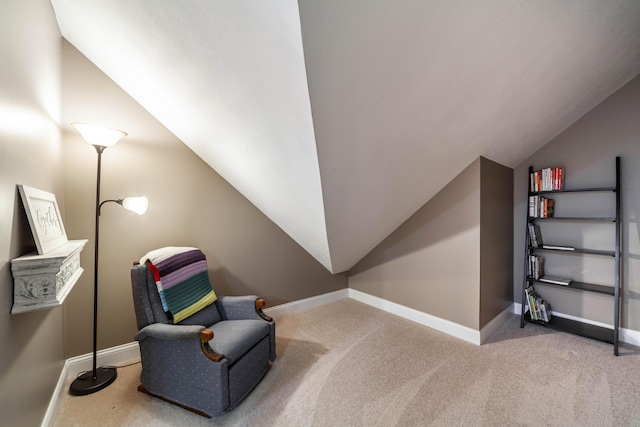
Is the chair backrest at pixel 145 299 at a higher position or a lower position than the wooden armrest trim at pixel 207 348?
higher

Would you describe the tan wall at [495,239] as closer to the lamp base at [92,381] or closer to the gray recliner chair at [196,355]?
the gray recliner chair at [196,355]

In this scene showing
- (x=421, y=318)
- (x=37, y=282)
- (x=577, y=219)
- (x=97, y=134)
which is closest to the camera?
(x=37, y=282)

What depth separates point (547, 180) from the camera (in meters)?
2.72

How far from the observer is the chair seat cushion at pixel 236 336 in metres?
1.69

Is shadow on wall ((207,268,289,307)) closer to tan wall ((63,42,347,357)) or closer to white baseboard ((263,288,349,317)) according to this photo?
tan wall ((63,42,347,357))

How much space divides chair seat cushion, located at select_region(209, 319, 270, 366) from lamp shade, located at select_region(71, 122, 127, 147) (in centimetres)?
151

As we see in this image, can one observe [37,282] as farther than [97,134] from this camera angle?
No

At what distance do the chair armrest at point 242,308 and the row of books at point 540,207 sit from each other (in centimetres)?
284

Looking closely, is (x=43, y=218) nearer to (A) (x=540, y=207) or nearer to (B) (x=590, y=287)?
(A) (x=540, y=207)

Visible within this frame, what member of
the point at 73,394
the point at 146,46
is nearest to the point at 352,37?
the point at 146,46

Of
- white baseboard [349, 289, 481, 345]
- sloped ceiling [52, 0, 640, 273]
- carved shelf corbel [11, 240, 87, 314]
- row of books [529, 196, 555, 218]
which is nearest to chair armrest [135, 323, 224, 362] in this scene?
carved shelf corbel [11, 240, 87, 314]

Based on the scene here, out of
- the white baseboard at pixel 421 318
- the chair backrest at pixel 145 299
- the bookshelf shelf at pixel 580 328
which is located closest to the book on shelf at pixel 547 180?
the bookshelf shelf at pixel 580 328

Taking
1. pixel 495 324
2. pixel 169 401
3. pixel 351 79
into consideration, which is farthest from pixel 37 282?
pixel 495 324

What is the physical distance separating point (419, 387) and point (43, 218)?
2.48 m
